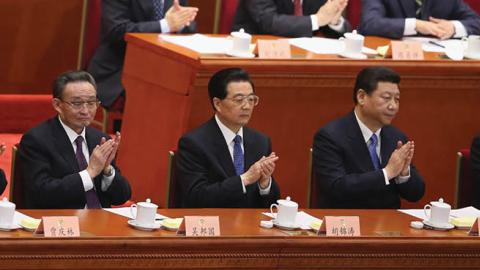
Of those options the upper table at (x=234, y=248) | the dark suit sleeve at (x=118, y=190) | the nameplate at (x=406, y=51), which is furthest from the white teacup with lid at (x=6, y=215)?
the nameplate at (x=406, y=51)

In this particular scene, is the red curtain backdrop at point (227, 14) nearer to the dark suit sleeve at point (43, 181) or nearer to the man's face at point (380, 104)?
the man's face at point (380, 104)

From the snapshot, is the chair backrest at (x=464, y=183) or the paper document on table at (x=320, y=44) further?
the paper document on table at (x=320, y=44)

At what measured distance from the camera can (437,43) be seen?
579 cm

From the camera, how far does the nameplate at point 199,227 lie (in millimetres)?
3654

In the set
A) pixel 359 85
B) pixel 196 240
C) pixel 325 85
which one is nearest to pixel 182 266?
pixel 196 240

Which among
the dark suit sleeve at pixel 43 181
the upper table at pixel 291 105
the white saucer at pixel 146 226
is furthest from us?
the upper table at pixel 291 105

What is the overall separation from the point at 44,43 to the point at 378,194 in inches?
82.1

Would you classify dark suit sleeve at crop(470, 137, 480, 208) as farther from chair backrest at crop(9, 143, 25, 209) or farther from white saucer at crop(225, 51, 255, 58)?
chair backrest at crop(9, 143, 25, 209)

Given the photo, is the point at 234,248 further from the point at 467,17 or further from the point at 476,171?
the point at 467,17

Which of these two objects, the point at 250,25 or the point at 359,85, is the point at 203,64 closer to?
the point at 359,85

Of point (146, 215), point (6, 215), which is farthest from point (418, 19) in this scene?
point (6, 215)

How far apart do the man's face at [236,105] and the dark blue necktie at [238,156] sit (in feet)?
0.12

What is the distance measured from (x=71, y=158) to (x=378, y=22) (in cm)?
206

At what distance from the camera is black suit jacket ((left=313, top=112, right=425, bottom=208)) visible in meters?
4.50
